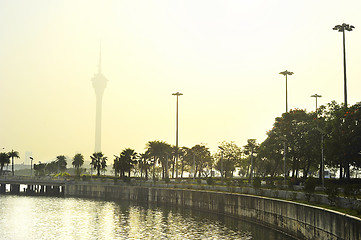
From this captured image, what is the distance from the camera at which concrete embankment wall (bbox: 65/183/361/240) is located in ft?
114

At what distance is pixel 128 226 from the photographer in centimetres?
6259

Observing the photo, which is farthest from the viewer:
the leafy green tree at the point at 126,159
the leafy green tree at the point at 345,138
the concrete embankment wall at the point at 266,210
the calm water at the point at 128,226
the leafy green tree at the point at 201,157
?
the leafy green tree at the point at 201,157

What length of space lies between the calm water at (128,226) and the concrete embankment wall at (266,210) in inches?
61.7

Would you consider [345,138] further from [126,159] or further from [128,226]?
[126,159]

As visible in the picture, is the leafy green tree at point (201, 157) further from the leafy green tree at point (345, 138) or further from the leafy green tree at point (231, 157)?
the leafy green tree at point (345, 138)

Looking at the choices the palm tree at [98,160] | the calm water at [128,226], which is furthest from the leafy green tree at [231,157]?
the calm water at [128,226]

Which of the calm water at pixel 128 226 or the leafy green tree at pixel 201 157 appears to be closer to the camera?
the calm water at pixel 128 226

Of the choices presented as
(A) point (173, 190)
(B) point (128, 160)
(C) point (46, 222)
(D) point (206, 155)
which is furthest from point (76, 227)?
(D) point (206, 155)

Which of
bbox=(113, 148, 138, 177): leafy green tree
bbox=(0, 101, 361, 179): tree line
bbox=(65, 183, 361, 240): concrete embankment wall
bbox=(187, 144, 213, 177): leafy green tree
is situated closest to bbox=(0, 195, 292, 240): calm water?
bbox=(65, 183, 361, 240): concrete embankment wall

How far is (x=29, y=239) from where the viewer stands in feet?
168

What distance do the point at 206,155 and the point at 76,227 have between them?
120 meters

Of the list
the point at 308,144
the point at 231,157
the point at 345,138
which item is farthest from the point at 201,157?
the point at 345,138

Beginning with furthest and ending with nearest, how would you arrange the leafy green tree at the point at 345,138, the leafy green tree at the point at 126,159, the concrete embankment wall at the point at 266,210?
the leafy green tree at the point at 126,159 → the leafy green tree at the point at 345,138 → the concrete embankment wall at the point at 266,210

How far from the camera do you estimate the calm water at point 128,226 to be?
5334 centimetres
